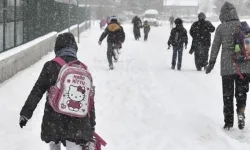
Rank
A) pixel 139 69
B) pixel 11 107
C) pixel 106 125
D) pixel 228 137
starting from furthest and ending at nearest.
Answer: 1. pixel 139 69
2. pixel 11 107
3. pixel 106 125
4. pixel 228 137

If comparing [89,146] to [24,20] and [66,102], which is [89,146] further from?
[24,20]

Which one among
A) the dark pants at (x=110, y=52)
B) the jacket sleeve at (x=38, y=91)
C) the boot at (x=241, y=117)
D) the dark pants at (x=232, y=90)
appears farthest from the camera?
the dark pants at (x=110, y=52)

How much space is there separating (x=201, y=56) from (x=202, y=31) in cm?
85

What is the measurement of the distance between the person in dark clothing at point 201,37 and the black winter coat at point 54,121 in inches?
396

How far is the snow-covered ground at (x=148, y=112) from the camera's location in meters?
6.79

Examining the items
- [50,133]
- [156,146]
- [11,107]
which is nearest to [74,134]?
[50,133]

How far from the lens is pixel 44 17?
63.5 feet

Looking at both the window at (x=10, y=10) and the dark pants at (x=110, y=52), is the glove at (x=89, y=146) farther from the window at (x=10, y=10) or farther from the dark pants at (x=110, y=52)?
the dark pants at (x=110, y=52)

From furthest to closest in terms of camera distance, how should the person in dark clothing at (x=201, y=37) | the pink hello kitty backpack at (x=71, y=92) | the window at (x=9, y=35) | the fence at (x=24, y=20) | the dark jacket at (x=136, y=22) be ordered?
1. the dark jacket at (x=136, y=22)
2. the person in dark clothing at (x=201, y=37)
3. the window at (x=9, y=35)
4. the fence at (x=24, y=20)
5. the pink hello kitty backpack at (x=71, y=92)

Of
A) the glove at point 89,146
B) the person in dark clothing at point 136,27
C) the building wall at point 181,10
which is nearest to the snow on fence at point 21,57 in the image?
the glove at point 89,146

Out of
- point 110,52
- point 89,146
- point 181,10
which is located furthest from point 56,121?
point 181,10

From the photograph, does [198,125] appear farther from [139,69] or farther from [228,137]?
[139,69]

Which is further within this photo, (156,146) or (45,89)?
(156,146)

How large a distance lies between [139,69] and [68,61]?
1128cm
